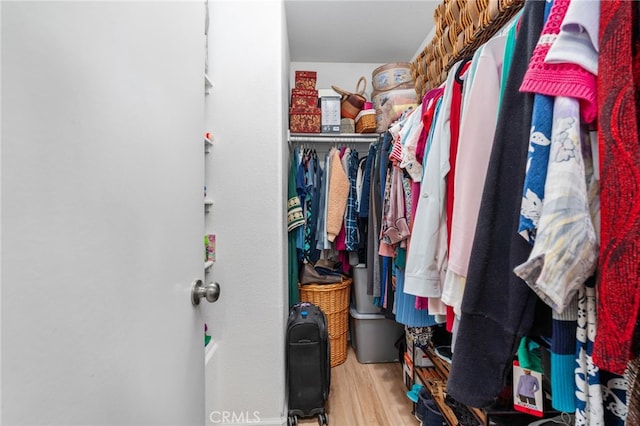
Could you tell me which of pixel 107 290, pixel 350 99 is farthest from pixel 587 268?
pixel 350 99

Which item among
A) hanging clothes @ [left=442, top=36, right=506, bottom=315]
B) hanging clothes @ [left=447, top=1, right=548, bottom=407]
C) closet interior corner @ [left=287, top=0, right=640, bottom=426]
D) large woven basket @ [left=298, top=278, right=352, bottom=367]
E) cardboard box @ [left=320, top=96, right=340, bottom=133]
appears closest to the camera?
closet interior corner @ [left=287, top=0, right=640, bottom=426]

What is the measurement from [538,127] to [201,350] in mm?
903

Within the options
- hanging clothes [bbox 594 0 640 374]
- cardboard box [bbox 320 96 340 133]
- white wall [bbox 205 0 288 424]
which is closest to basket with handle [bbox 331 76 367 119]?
cardboard box [bbox 320 96 340 133]

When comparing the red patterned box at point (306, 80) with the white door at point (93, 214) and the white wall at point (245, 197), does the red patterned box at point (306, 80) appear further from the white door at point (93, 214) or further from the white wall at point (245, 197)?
the white door at point (93, 214)

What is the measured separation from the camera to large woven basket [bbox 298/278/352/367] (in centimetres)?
188

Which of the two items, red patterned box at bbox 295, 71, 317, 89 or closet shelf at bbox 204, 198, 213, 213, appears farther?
red patterned box at bbox 295, 71, 317, 89

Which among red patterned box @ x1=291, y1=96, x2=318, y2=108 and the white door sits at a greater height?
red patterned box @ x1=291, y1=96, x2=318, y2=108

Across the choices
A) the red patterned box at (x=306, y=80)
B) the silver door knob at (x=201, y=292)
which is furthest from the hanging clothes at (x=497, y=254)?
the red patterned box at (x=306, y=80)

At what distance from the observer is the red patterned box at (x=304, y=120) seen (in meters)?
1.94

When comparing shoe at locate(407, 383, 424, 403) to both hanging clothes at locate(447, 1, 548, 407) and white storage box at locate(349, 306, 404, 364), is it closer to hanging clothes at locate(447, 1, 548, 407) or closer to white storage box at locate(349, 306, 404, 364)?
white storage box at locate(349, 306, 404, 364)

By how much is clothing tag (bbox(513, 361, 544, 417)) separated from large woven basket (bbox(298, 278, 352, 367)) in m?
1.27

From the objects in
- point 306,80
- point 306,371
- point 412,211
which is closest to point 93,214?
point 412,211

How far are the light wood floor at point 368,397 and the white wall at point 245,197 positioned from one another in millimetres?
359

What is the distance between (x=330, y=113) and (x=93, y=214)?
1.84 m
